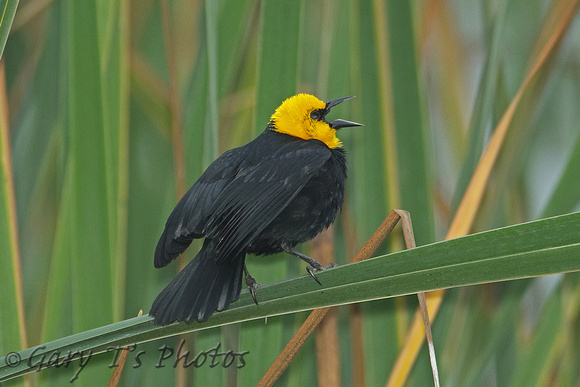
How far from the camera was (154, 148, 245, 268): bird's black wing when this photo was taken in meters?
1.10

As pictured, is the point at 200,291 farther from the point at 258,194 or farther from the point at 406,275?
the point at 406,275

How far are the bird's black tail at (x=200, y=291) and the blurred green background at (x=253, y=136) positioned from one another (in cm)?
14

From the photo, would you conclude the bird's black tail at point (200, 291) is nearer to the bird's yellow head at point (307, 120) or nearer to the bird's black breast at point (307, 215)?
the bird's black breast at point (307, 215)

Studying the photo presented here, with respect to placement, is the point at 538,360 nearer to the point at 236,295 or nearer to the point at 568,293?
the point at 568,293

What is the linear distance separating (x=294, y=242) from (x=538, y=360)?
0.57 meters

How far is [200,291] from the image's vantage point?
1055 mm

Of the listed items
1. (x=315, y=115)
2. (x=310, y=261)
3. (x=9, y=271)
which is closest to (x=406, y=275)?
(x=310, y=261)

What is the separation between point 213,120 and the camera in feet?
3.70

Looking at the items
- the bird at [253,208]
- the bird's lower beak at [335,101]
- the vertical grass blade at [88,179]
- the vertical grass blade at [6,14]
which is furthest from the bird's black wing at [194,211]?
the vertical grass blade at [6,14]

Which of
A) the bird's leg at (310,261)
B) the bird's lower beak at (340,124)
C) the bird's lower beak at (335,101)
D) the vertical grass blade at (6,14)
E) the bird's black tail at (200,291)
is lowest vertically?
the bird's black tail at (200,291)

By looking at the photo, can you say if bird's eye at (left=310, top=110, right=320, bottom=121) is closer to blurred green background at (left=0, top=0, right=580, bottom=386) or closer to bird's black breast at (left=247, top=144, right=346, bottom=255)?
blurred green background at (left=0, top=0, right=580, bottom=386)

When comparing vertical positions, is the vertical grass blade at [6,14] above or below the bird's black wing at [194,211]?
above

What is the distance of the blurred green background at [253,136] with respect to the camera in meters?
1.16

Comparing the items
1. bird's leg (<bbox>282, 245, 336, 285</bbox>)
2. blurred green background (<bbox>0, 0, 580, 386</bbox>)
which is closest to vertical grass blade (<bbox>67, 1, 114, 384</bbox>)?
blurred green background (<bbox>0, 0, 580, 386</bbox>)
